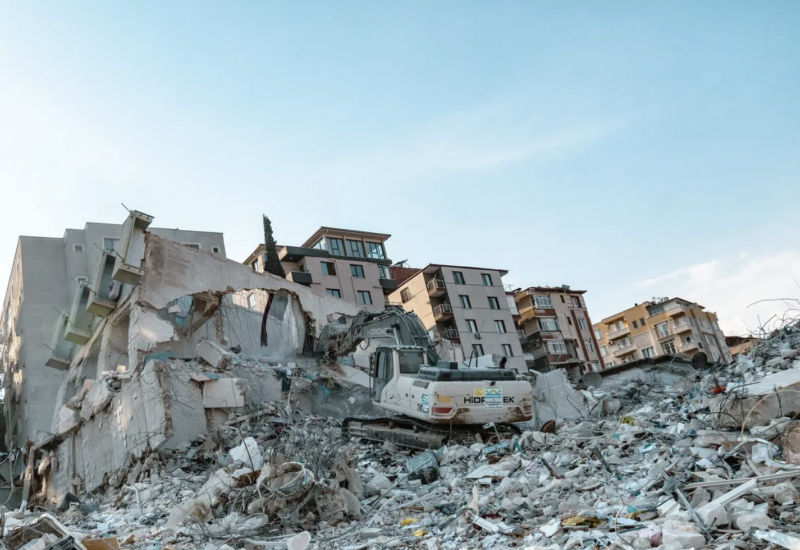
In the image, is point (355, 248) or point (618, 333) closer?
point (355, 248)

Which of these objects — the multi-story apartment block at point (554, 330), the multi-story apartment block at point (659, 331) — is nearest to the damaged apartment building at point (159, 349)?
the multi-story apartment block at point (554, 330)

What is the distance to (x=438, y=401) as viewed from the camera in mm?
12453

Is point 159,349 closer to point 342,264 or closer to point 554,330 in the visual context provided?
point 342,264

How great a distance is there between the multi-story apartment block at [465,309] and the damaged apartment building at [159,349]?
21236 mm

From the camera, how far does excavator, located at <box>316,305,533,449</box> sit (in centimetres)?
1259

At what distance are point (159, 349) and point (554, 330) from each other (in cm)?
4105

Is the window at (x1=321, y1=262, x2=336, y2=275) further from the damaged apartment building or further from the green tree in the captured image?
the damaged apartment building

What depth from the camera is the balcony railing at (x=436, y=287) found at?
47062mm

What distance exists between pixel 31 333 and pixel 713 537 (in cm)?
3513

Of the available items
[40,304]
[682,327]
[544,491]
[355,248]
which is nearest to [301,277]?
[355,248]

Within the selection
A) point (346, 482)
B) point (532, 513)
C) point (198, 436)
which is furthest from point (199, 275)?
point (532, 513)

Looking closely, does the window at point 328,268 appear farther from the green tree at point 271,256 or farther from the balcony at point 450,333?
the balcony at point 450,333

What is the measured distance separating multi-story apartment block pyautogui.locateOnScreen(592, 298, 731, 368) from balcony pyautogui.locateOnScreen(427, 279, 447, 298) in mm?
21785

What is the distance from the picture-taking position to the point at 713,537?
5.32 meters
